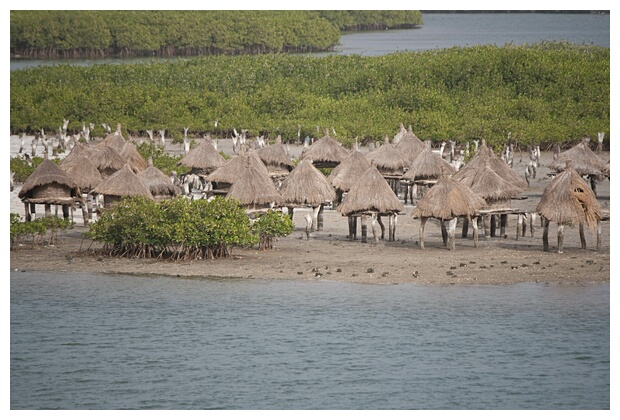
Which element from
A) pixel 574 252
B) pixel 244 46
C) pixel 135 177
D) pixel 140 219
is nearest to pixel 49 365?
pixel 140 219

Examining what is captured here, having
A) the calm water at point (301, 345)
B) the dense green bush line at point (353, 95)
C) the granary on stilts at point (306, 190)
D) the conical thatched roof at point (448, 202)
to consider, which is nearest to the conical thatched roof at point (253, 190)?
the granary on stilts at point (306, 190)

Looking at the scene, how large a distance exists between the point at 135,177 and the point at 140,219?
12.7ft

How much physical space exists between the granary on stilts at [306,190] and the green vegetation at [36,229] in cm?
550

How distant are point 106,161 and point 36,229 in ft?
22.5

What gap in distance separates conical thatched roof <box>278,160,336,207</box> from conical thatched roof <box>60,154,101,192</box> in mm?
5575

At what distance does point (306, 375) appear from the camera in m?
20.3

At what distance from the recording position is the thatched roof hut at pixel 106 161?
34094 millimetres

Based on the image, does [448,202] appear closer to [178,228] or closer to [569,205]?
[569,205]

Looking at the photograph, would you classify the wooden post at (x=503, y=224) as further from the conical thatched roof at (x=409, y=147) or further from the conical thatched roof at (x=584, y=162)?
the conical thatched roof at (x=409, y=147)

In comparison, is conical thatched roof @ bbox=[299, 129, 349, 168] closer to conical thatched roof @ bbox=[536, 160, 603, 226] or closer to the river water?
conical thatched roof @ bbox=[536, 160, 603, 226]

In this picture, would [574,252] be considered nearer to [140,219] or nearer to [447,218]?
[447,218]

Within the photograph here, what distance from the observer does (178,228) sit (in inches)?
1023

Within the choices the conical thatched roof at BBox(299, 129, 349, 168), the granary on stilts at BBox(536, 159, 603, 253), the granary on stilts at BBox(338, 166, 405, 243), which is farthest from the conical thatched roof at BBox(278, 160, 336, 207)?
the conical thatched roof at BBox(299, 129, 349, 168)

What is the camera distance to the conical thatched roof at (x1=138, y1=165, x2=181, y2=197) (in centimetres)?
3072
